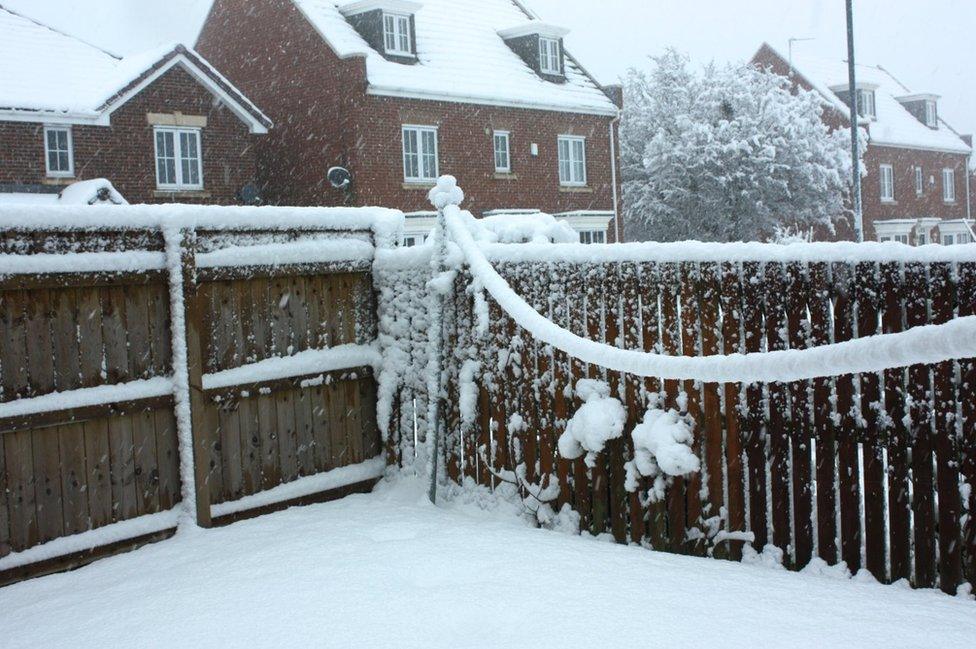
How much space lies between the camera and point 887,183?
135 feet

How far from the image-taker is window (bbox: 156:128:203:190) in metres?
22.1

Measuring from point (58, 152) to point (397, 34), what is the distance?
9.08 m

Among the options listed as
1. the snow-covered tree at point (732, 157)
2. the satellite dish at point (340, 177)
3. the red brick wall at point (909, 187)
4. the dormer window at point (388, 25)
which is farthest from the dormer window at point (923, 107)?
the satellite dish at point (340, 177)

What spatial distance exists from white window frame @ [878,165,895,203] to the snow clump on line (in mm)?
38912

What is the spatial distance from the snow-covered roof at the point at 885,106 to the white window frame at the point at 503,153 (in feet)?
54.7

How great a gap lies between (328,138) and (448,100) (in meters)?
3.31

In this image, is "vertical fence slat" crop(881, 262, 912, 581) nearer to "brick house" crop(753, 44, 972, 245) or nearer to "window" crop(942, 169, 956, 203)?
"brick house" crop(753, 44, 972, 245)

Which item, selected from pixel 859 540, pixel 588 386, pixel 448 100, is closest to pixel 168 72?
pixel 448 100

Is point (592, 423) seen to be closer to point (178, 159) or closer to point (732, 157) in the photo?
point (178, 159)

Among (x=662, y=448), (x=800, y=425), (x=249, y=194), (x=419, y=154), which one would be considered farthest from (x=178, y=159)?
(x=800, y=425)

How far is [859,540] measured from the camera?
178 inches

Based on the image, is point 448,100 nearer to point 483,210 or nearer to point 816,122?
point 483,210

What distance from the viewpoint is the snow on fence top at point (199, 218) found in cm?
521

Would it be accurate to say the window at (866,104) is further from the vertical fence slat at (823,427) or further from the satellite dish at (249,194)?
the vertical fence slat at (823,427)
